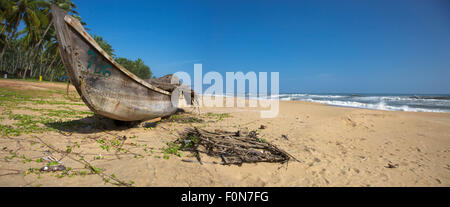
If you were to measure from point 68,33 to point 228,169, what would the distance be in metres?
4.20

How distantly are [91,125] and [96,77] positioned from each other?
2.13 m

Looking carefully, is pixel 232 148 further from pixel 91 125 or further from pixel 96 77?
pixel 91 125

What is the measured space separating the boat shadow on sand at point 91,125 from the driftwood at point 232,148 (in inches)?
89.3

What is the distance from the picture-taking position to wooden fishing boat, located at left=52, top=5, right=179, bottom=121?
11.8 ft

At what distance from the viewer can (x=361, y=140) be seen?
5.87 m

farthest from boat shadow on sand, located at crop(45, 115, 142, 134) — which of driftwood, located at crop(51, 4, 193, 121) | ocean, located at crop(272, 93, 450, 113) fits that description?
ocean, located at crop(272, 93, 450, 113)

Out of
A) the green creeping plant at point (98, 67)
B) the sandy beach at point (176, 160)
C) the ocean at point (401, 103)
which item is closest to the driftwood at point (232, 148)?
the sandy beach at point (176, 160)

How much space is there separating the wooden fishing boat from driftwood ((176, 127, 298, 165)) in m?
1.78

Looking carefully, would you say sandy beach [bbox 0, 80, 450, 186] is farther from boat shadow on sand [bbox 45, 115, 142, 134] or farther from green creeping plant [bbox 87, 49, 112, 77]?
green creeping plant [bbox 87, 49, 112, 77]

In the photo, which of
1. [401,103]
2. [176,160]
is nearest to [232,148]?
[176,160]

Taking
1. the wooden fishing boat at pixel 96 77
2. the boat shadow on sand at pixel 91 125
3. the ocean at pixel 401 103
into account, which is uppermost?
the wooden fishing boat at pixel 96 77

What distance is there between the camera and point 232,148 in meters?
3.94

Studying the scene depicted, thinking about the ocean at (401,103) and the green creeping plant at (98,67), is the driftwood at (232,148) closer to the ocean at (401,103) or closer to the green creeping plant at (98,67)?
the green creeping plant at (98,67)

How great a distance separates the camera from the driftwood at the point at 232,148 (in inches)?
146
